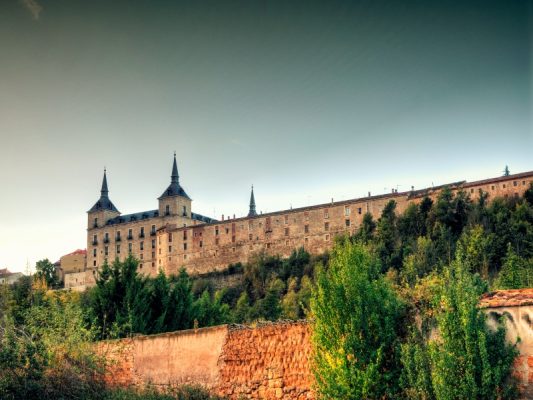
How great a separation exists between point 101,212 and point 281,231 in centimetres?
3619

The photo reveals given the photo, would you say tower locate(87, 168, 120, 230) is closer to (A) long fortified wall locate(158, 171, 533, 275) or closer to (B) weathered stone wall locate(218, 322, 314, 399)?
(A) long fortified wall locate(158, 171, 533, 275)

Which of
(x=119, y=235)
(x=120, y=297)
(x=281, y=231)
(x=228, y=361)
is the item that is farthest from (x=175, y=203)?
(x=228, y=361)

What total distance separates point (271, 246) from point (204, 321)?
5148cm

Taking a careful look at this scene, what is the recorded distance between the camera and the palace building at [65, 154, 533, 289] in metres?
71.7

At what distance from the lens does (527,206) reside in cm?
6106

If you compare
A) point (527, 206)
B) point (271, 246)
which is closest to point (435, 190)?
point (527, 206)

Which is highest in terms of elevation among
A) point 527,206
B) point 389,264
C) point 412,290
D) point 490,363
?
point 527,206

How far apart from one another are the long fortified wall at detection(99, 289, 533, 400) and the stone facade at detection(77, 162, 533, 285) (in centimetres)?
4769

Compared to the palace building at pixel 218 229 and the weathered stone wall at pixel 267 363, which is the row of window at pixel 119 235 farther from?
the weathered stone wall at pixel 267 363

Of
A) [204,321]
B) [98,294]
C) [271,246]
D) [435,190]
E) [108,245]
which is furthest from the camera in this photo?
[108,245]

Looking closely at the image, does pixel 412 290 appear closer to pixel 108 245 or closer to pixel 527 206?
pixel 527 206

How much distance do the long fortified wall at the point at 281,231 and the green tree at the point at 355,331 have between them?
188ft

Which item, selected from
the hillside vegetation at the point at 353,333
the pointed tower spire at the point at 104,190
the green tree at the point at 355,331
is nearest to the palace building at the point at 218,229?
the pointed tower spire at the point at 104,190

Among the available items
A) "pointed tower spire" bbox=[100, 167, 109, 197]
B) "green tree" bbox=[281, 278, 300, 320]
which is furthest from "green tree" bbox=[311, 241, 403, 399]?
"pointed tower spire" bbox=[100, 167, 109, 197]
